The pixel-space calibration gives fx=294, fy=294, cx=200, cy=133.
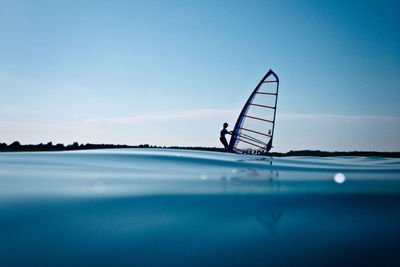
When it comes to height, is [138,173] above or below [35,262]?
above

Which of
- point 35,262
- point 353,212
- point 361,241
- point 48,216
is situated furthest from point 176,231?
point 353,212

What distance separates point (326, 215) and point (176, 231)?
1188mm

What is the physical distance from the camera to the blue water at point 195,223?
1575mm

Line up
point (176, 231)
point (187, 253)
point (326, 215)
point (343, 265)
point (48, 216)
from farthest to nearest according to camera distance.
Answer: point (326, 215) < point (48, 216) < point (176, 231) < point (187, 253) < point (343, 265)

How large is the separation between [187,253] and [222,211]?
743mm

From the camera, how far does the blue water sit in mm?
1575

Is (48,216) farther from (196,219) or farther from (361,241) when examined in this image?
(361,241)

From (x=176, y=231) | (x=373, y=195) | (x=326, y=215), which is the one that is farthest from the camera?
(x=373, y=195)

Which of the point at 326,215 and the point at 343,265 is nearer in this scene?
the point at 343,265

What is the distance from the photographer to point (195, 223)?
6.73 ft

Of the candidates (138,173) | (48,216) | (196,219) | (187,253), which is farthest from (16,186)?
(187,253)

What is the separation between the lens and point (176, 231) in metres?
1.90

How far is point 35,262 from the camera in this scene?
4.95ft

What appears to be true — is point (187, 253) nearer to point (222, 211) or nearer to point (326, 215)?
point (222, 211)
